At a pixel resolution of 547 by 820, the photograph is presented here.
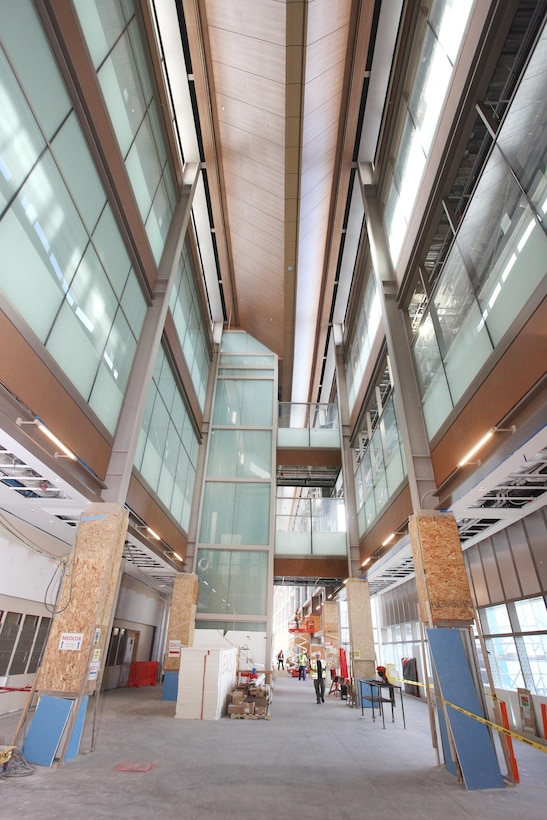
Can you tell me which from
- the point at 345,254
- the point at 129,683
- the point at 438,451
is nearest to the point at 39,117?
the point at 438,451

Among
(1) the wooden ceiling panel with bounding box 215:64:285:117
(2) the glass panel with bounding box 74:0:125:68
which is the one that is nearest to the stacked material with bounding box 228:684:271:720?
(2) the glass panel with bounding box 74:0:125:68

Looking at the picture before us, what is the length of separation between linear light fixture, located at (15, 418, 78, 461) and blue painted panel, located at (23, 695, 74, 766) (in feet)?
14.3

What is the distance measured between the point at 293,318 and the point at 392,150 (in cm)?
957

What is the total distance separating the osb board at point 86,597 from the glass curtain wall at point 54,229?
270 cm

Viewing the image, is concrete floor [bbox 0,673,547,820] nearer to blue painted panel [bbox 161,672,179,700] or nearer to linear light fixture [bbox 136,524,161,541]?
linear light fixture [bbox 136,524,161,541]

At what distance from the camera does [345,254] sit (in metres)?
23.5

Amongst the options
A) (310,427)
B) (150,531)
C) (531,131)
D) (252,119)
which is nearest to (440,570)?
(531,131)

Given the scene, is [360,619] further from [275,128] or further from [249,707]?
[275,128]

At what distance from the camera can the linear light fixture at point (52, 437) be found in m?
A: 7.40

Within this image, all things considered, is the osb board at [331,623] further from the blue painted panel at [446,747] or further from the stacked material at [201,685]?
the blue painted panel at [446,747]

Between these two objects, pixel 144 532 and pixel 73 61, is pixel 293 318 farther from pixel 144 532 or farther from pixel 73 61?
pixel 73 61

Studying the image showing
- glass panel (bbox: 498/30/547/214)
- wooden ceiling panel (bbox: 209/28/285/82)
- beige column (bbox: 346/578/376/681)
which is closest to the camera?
glass panel (bbox: 498/30/547/214)

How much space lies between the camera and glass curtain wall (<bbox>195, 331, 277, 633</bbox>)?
2027cm

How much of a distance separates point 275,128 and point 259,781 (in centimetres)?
1917
